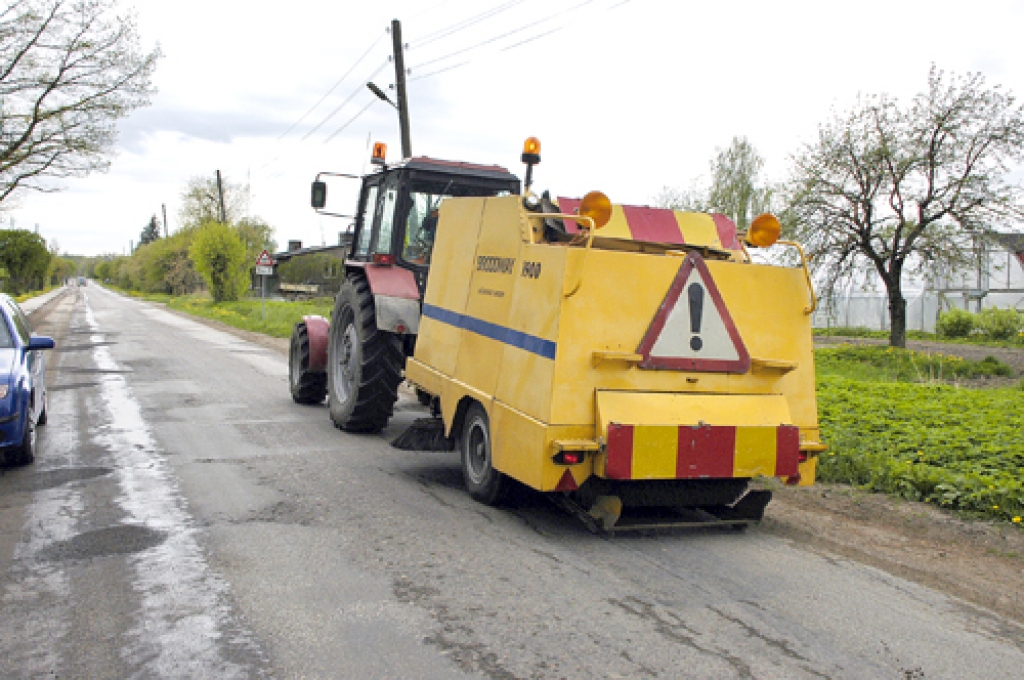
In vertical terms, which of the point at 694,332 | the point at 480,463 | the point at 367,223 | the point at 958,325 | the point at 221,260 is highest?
the point at 221,260

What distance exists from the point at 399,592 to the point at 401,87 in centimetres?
1924

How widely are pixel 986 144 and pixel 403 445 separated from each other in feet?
59.9

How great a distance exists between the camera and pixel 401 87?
72.3 ft

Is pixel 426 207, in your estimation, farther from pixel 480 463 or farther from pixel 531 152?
pixel 480 463

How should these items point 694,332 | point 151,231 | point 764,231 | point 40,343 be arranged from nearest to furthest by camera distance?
1. point 694,332
2. point 764,231
3. point 40,343
4. point 151,231

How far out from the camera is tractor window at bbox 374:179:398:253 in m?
9.36

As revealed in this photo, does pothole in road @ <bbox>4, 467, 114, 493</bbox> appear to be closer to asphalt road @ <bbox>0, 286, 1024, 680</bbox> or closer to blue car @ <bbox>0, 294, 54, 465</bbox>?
asphalt road @ <bbox>0, 286, 1024, 680</bbox>

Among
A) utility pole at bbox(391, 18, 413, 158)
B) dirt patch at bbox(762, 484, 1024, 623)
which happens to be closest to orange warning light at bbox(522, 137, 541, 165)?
dirt patch at bbox(762, 484, 1024, 623)

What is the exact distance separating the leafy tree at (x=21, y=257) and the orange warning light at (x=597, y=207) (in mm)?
67417

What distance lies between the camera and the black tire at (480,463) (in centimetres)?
619

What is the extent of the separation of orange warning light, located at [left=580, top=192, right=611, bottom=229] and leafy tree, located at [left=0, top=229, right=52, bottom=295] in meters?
67.4

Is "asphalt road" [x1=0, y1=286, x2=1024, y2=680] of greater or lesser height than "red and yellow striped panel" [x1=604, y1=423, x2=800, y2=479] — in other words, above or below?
below

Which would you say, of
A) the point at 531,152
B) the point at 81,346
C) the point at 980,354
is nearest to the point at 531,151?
the point at 531,152

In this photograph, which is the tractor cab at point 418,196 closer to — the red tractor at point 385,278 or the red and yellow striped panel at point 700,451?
the red tractor at point 385,278
